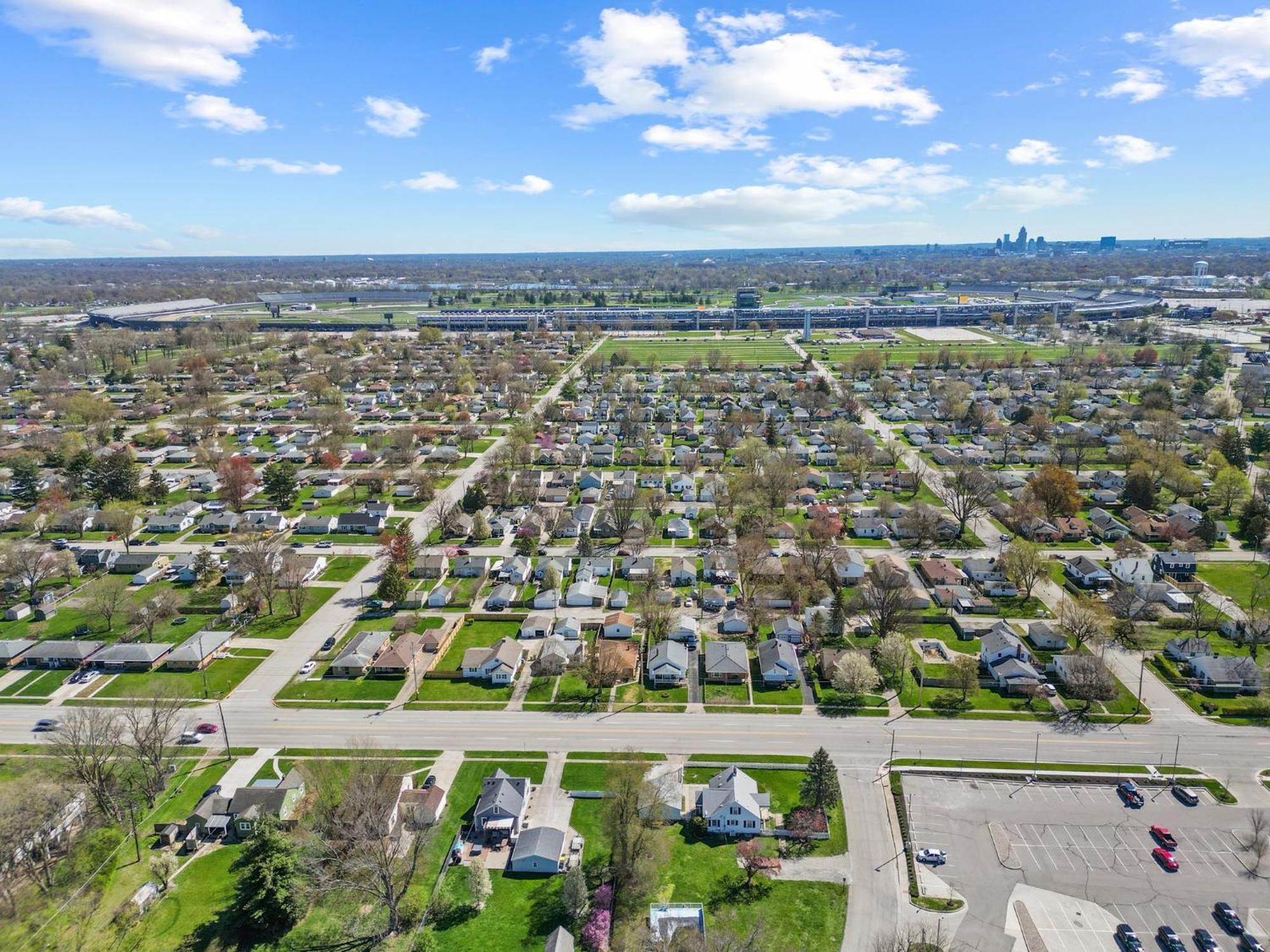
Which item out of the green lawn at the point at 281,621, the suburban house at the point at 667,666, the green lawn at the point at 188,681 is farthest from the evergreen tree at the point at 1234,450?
the green lawn at the point at 188,681

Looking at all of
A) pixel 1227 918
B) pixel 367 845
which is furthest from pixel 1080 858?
pixel 367 845

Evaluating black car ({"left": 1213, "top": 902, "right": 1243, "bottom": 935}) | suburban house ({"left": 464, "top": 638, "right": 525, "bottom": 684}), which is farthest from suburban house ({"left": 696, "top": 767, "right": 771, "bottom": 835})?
black car ({"left": 1213, "top": 902, "right": 1243, "bottom": 935})

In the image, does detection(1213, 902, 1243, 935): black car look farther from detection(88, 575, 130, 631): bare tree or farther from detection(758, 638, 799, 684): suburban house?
detection(88, 575, 130, 631): bare tree

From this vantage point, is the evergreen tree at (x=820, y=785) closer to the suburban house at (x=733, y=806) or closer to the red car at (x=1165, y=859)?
the suburban house at (x=733, y=806)

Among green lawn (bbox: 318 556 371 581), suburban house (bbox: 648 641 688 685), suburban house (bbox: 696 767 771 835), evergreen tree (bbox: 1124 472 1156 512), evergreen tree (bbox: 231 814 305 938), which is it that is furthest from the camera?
evergreen tree (bbox: 1124 472 1156 512)

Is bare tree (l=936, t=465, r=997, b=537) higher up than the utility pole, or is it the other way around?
bare tree (l=936, t=465, r=997, b=537)

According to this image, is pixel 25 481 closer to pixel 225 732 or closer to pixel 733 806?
pixel 225 732
